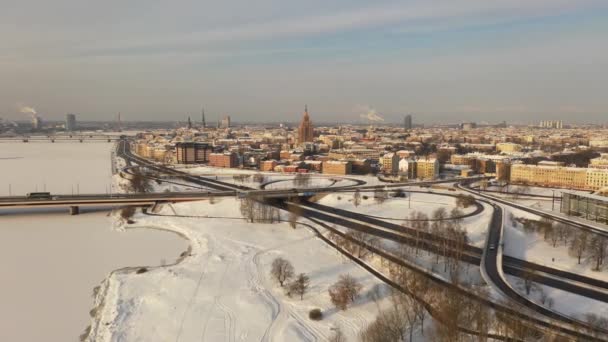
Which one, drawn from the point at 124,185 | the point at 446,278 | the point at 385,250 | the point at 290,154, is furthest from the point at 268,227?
the point at 290,154

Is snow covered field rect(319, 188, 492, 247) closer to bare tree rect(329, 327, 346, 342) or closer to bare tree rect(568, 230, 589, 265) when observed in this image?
bare tree rect(568, 230, 589, 265)

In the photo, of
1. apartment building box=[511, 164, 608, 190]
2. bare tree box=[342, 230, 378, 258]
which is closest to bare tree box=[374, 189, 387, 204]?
bare tree box=[342, 230, 378, 258]

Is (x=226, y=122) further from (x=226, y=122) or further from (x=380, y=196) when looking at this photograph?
(x=380, y=196)

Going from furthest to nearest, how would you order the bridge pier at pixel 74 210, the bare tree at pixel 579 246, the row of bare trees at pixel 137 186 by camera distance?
the row of bare trees at pixel 137 186 → the bridge pier at pixel 74 210 → the bare tree at pixel 579 246

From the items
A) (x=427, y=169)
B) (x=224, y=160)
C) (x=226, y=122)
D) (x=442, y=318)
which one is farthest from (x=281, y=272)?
(x=226, y=122)

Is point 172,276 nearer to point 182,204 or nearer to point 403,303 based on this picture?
point 403,303

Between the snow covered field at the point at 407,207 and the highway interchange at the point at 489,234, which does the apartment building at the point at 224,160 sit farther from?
the snow covered field at the point at 407,207

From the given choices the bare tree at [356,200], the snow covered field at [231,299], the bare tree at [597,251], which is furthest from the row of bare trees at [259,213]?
the bare tree at [597,251]
